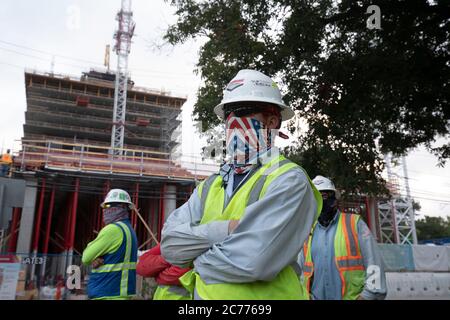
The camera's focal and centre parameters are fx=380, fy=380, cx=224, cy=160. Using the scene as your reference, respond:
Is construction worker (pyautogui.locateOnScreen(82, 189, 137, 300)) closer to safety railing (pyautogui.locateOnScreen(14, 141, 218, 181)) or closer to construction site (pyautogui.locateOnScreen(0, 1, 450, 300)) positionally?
construction site (pyautogui.locateOnScreen(0, 1, 450, 300))

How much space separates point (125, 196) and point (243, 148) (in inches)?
146

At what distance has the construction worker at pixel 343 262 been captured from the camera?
3752 mm

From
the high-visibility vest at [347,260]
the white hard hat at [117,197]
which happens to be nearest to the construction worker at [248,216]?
the high-visibility vest at [347,260]

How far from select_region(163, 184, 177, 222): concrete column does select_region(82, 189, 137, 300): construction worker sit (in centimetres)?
1874

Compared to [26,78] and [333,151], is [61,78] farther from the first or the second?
[333,151]

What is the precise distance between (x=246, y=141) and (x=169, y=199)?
71.3ft

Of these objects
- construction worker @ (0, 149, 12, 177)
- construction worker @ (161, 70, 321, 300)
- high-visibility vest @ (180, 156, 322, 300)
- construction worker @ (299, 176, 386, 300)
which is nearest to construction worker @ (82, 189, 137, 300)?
construction worker @ (299, 176, 386, 300)

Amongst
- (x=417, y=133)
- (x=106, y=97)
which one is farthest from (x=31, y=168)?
(x=106, y=97)

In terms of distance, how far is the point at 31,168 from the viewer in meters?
20.9

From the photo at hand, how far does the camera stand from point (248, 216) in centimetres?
188

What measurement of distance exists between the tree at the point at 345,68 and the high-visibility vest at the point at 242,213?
5.14 m

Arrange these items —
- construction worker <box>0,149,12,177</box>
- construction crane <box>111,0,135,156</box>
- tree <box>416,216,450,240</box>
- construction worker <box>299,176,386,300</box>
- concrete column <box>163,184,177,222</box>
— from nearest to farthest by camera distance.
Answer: construction worker <box>299,176,386,300</box> → construction worker <box>0,149,12,177</box> → concrete column <box>163,184,177,222</box> → construction crane <box>111,0,135,156</box> → tree <box>416,216,450,240</box>

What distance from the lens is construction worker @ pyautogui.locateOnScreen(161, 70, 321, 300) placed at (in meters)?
Result: 1.80

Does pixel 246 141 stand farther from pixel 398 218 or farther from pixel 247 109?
pixel 398 218
